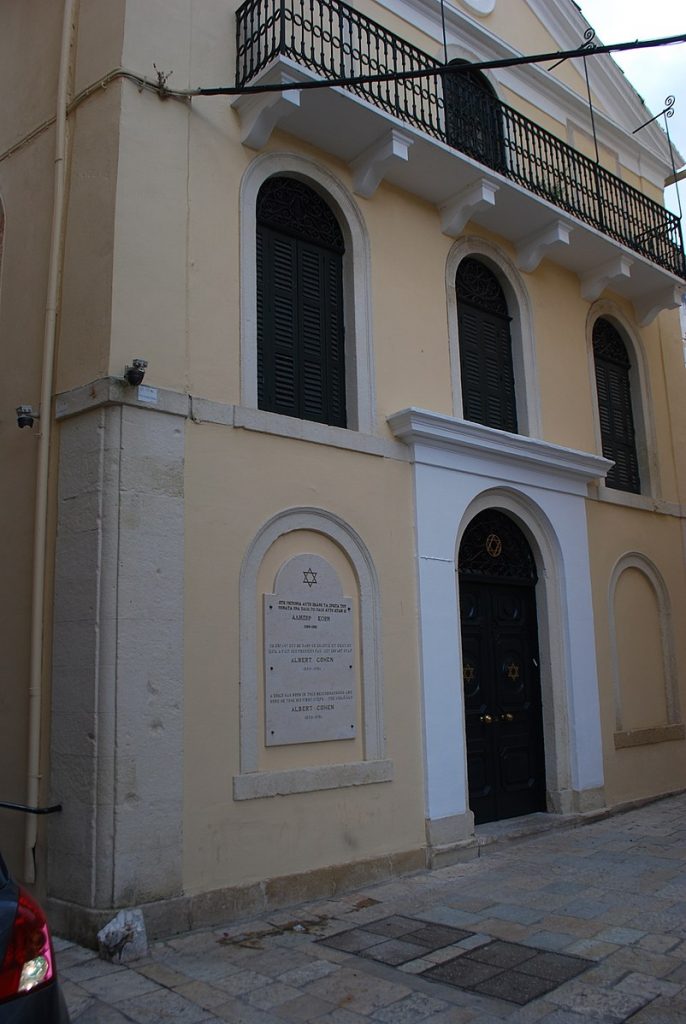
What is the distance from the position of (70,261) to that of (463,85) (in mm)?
5575

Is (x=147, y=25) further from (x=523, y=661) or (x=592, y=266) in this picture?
(x=523, y=661)

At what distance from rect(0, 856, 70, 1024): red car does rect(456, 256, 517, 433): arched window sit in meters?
7.38

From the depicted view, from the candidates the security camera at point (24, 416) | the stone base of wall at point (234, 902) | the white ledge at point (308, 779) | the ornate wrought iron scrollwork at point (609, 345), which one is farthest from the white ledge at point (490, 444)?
the stone base of wall at point (234, 902)

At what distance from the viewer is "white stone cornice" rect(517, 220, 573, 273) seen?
10.3m

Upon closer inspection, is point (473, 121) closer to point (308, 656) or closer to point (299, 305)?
point (299, 305)

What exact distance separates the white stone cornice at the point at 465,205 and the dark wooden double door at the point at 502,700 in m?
3.94

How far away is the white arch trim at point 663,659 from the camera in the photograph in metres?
10.6

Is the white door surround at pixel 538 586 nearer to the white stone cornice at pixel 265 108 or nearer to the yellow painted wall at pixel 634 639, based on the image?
the yellow painted wall at pixel 634 639

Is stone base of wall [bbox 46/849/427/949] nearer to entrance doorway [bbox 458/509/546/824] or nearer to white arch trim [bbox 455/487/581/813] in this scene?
entrance doorway [bbox 458/509/546/824]

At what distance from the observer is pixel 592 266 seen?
448 inches

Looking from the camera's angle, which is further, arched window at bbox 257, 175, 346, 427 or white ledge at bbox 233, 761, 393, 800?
arched window at bbox 257, 175, 346, 427

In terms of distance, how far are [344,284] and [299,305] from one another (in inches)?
26.0

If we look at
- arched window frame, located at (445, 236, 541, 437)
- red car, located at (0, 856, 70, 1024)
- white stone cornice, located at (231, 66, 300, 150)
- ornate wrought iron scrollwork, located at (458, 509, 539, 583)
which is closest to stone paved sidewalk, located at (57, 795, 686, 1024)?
red car, located at (0, 856, 70, 1024)

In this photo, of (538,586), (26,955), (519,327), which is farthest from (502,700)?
(26,955)
